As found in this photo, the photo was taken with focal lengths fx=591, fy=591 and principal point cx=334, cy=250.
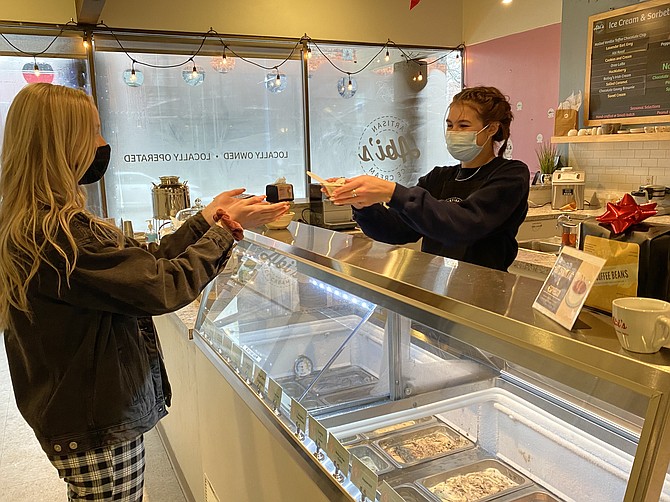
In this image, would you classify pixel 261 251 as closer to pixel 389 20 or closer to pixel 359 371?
pixel 359 371

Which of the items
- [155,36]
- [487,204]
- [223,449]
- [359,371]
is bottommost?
[223,449]

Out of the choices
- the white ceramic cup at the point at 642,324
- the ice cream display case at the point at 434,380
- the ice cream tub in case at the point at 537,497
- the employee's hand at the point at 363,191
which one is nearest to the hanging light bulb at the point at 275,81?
the ice cream display case at the point at 434,380

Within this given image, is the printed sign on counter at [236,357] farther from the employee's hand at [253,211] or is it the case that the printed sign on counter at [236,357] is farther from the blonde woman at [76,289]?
the employee's hand at [253,211]

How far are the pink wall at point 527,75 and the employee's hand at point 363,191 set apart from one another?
14.5 ft

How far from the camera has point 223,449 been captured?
2027 millimetres

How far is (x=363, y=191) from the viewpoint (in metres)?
1.68

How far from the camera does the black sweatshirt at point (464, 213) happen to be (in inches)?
67.5

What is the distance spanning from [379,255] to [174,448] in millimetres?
1976

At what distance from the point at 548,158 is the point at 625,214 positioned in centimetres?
489

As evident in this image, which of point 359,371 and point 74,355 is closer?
point 74,355

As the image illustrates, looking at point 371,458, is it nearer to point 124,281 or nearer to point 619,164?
point 124,281

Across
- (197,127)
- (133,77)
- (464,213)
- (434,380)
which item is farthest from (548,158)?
(434,380)

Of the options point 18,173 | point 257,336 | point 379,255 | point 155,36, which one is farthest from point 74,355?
point 155,36

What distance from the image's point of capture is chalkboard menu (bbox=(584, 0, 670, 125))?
14.9 feet
